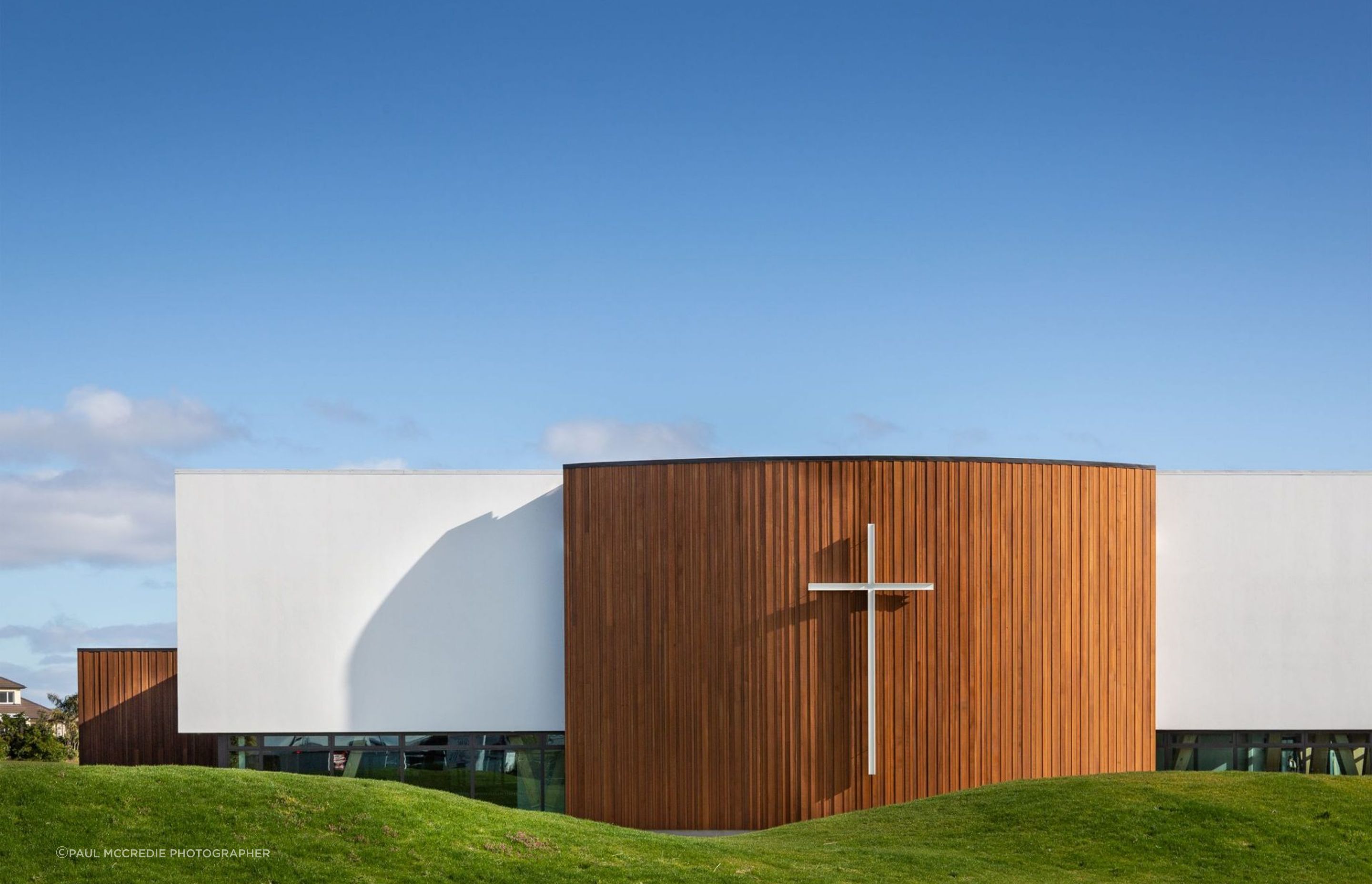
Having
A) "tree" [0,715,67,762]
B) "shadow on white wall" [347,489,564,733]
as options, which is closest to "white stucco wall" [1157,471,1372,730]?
"shadow on white wall" [347,489,564,733]

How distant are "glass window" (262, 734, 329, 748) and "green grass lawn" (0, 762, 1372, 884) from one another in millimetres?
6376

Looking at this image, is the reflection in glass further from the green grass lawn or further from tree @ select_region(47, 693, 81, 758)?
tree @ select_region(47, 693, 81, 758)

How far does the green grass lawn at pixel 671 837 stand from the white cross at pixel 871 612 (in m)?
1.02

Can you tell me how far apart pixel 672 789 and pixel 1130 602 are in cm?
862

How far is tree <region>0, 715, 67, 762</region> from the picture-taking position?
1470 inches

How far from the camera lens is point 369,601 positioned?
69.8ft

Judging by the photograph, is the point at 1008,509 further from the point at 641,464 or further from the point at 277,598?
the point at 277,598

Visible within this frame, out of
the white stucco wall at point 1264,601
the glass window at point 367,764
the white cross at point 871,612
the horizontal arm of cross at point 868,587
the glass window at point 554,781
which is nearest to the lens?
the white cross at point 871,612

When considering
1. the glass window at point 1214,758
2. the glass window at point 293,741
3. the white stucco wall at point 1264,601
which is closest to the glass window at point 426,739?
the glass window at point 293,741

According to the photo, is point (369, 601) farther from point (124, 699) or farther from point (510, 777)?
point (124, 699)

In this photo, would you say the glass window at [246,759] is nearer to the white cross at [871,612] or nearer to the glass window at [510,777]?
the glass window at [510,777]

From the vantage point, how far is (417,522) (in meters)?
21.4

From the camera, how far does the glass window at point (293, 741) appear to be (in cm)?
2131

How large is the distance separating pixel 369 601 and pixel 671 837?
803 cm
